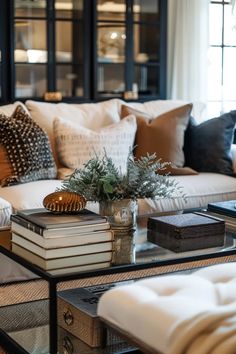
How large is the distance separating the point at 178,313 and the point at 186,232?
0.97 meters

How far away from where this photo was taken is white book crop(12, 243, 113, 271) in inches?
92.4

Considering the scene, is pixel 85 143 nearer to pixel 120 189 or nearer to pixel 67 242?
pixel 120 189

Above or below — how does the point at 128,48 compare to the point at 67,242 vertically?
above

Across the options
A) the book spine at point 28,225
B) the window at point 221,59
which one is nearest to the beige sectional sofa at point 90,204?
the book spine at point 28,225

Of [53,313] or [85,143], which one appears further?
[85,143]

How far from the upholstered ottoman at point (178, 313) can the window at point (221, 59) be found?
3.80 m

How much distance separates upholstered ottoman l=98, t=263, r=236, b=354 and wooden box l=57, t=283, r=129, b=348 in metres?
0.28

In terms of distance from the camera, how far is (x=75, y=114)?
4195mm

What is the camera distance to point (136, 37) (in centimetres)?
520

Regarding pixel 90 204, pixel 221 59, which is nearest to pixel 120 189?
pixel 90 204

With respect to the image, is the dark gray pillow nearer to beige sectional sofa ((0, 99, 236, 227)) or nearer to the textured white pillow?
beige sectional sofa ((0, 99, 236, 227))

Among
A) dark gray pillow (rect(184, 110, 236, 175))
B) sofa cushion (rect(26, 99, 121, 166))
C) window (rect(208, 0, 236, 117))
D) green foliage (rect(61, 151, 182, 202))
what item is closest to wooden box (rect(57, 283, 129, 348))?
green foliage (rect(61, 151, 182, 202))

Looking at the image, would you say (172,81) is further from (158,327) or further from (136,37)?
(158,327)

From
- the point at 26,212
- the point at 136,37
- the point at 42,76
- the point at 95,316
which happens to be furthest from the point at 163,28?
the point at 95,316
